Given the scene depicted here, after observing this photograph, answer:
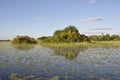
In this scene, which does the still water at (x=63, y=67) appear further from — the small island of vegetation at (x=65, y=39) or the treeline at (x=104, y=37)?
the treeline at (x=104, y=37)

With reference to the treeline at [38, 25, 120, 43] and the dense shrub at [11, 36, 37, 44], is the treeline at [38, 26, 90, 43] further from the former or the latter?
the dense shrub at [11, 36, 37, 44]

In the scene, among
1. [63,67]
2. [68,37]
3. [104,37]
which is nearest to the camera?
[63,67]

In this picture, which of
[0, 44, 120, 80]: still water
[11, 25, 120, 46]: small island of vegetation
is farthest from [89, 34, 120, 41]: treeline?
[0, 44, 120, 80]: still water

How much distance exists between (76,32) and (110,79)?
67.2 m

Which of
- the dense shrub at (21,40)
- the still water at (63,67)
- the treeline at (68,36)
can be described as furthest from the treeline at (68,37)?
the still water at (63,67)

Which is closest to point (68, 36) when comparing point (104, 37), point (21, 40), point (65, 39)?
point (65, 39)

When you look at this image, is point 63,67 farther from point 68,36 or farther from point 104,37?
point 104,37

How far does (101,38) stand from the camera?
398 ft

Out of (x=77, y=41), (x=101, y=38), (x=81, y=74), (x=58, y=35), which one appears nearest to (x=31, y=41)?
(x=58, y=35)

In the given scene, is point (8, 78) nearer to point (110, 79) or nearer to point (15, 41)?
point (110, 79)

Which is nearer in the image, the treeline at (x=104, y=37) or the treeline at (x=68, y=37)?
the treeline at (x=68, y=37)

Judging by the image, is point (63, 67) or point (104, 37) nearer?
point (63, 67)

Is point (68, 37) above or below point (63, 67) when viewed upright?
above

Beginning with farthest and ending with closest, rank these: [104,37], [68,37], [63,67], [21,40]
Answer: [104,37] → [68,37] → [21,40] → [63,67]
